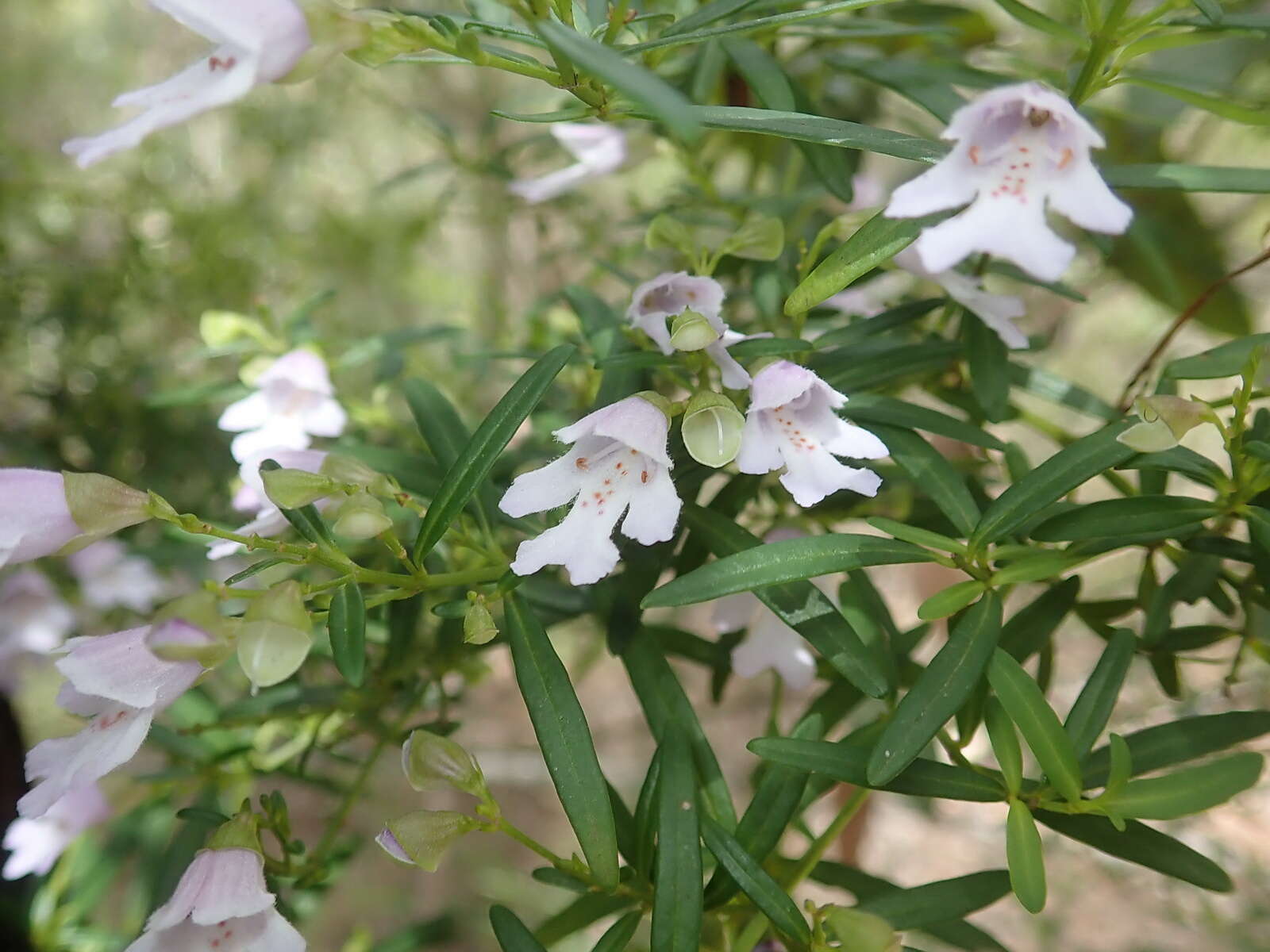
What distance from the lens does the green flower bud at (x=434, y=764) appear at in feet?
1.93

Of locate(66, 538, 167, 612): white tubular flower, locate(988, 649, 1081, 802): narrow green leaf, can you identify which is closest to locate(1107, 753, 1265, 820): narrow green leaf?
locate(988, 649, 1081, 802): narrow green leaf

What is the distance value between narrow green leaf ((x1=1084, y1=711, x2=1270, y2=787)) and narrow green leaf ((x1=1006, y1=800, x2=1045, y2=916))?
78mm

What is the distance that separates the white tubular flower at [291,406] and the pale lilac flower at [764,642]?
1.25 ft

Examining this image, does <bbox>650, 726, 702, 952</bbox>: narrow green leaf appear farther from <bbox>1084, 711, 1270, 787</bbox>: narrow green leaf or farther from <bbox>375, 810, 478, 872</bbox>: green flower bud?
<bbox>1084, 711, 1270, 787</bbox>: narrow green leaf

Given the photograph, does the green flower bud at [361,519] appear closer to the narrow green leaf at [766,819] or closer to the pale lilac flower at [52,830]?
the narrow green leaf at [766,819]

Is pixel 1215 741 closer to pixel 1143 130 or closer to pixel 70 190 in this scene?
pixel 1143 130

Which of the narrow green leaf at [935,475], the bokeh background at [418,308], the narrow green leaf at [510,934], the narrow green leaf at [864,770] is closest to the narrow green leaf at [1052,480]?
the narrow green leaf at [935,475]

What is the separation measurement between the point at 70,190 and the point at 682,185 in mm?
876

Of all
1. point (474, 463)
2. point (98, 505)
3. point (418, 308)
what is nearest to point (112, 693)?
point (98, 505)

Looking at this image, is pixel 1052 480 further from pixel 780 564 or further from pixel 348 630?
pixel 348 630

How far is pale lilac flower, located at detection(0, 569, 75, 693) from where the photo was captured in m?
1.11

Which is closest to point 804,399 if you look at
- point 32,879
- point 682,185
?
point 682,185

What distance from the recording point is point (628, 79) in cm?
40

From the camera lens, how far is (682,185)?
93 cm
